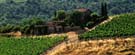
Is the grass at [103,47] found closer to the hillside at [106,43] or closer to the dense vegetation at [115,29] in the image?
the hillside at [106,43]

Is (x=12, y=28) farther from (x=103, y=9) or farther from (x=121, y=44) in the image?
(x=121, y=44)

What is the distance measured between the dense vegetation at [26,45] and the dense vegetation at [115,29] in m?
5.87

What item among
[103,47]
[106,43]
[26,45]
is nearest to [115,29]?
[106,43]

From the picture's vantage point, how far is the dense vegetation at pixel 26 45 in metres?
81.4

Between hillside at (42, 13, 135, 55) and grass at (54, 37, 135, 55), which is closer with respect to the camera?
grass at (54, 37, 135, 55)

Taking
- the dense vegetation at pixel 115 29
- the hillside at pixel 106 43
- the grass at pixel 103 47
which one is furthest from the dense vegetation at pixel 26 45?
the dense vegetation at pixel 115 29

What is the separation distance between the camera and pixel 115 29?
8238cm

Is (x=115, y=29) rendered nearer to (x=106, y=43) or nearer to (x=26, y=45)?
(x=106, y=43)

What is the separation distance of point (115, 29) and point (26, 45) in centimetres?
1507

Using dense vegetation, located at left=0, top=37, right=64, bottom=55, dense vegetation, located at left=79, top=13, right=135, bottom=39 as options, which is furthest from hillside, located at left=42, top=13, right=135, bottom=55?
dense vegetation, located at left=0, top=37, right=64, bottom=55

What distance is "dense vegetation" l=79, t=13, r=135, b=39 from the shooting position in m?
79.6

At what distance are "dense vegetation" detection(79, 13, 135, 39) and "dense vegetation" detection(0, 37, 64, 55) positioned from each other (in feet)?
19.3

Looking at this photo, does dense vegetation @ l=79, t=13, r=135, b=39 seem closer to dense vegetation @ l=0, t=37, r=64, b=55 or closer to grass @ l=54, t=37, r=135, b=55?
grass @ l=54, t=37, r=135, b=55

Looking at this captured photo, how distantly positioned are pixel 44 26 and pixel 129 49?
28.2m
